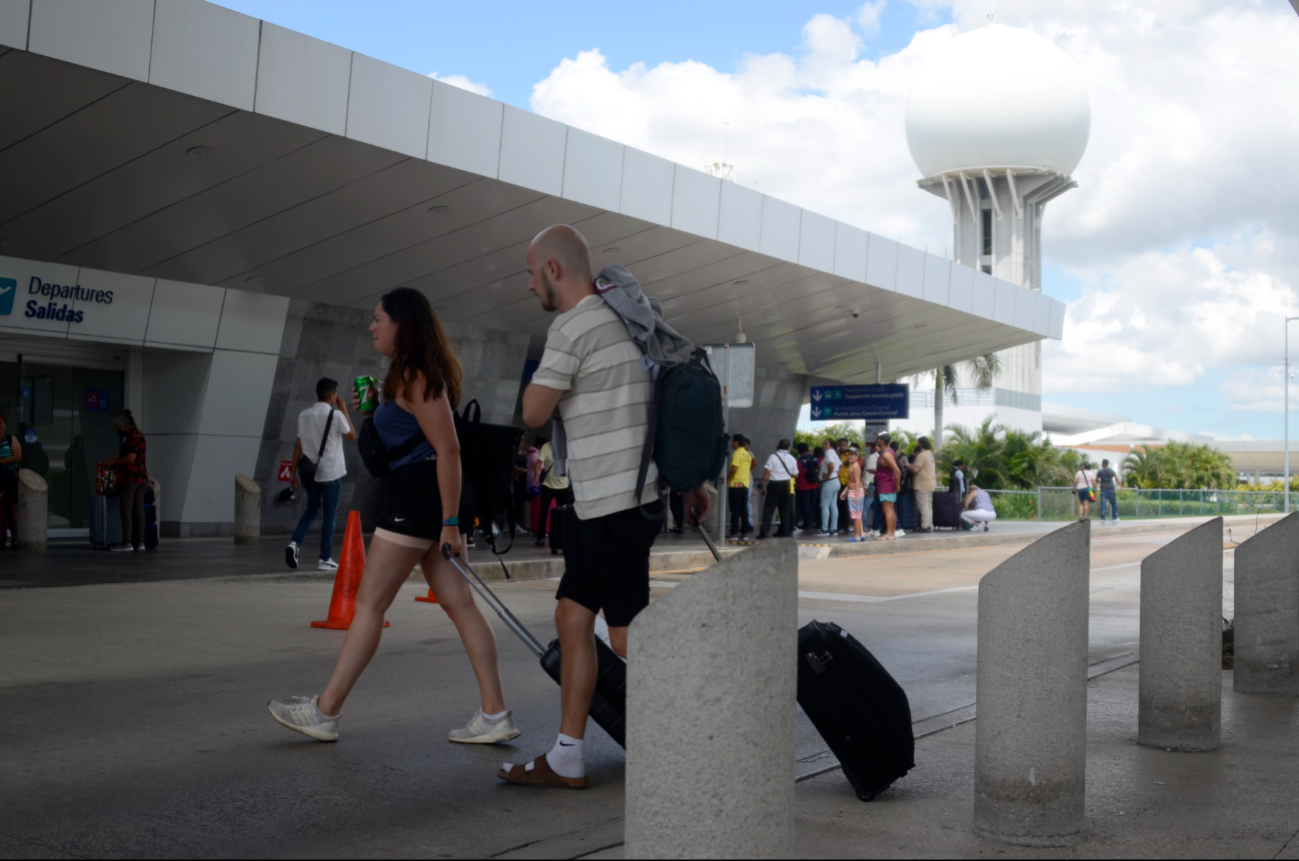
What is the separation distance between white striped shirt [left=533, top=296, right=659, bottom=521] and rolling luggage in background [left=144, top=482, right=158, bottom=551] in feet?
35.3

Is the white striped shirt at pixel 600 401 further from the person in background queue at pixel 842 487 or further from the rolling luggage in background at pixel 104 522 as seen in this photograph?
the person in background queue at pixel 842 487

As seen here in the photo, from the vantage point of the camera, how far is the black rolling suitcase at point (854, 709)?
3.71 metres

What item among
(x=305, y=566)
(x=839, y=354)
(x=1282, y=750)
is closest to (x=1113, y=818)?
(x=1282, y=750)

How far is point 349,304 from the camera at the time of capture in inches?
676

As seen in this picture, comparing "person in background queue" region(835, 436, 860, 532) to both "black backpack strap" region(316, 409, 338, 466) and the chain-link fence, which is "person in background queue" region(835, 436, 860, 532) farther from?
"black backpack strap" region(316, 409, 338, 466)

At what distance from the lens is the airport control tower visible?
5428 cm

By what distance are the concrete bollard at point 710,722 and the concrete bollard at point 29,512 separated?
40.3ft

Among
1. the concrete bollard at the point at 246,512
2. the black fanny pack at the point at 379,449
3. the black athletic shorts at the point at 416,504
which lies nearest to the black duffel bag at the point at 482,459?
the black fanny pack at the point at 379,449

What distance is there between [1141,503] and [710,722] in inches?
1422

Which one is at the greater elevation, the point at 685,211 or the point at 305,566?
the point at 685,211

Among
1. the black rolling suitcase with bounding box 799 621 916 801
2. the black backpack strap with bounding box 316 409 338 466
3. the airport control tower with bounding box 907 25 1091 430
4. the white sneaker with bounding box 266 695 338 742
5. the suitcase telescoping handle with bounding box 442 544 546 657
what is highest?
the airport control tower with bounding box 907 25 1091 430

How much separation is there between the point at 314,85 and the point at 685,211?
590 cm

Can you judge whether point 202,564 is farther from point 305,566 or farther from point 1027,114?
point 1027,114

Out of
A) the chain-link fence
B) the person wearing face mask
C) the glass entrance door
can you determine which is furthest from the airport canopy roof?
the chain-link fence
